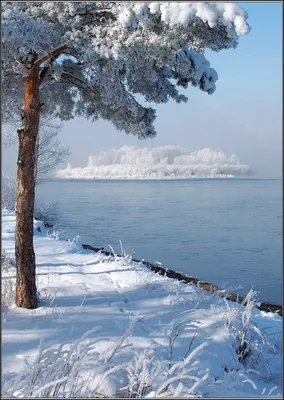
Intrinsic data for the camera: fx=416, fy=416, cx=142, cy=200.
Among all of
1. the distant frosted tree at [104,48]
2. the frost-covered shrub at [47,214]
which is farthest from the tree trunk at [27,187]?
the frost-covered shrub at [47,214]

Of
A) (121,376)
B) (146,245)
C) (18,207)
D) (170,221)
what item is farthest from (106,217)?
(121,376)

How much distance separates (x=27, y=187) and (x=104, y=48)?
209 centimetres

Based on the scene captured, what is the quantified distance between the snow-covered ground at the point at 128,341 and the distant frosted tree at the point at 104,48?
2.91ft

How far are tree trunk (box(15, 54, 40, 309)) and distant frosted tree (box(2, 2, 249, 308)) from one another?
0.04 feet

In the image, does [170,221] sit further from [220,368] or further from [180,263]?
[220,368]

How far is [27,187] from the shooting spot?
5656mm

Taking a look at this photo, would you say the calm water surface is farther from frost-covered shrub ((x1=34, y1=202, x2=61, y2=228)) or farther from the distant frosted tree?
the distant frosted tree

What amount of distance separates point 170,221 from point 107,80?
66.2 ft

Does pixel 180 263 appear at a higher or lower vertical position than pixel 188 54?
lower

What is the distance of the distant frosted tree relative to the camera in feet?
14.9

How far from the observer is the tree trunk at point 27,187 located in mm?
5625

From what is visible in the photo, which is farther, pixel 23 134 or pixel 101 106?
pixel 101 106

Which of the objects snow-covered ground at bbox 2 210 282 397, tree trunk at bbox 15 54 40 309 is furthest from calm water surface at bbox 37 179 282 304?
tree trunk at bbox 15 54 40 309

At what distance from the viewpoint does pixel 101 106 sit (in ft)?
23.3
